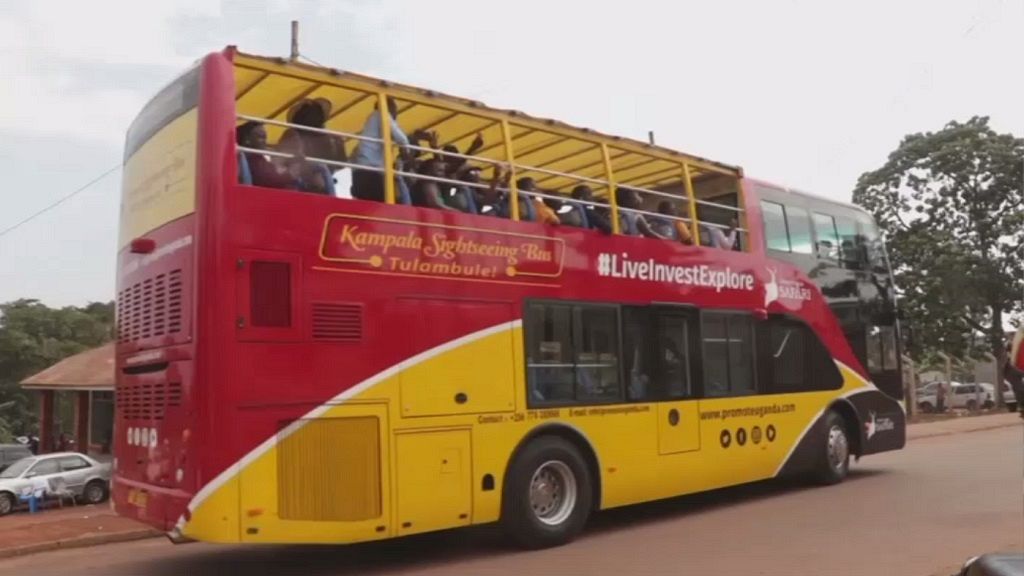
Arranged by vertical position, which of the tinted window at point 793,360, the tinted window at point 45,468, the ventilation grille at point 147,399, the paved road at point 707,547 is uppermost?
the tinted window at point 793,360

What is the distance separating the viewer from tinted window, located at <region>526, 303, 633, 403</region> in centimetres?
842

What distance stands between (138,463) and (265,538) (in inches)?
60.4

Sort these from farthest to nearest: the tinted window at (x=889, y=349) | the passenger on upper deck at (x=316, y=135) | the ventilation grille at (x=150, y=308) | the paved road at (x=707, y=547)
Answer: the tinted window at (x=889, y=349), the paved road at (x=707, y=547), the passenger on upper deck at (x=316, y=135), the ventilation grille at (x=150, y=308)

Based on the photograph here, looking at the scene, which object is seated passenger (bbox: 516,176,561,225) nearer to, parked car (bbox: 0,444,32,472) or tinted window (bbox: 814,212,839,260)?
tinted window (bbox: 814,212,839,260)

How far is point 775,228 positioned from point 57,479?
16659mm

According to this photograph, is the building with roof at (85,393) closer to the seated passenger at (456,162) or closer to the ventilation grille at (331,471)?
the seated passenger at (456,162)

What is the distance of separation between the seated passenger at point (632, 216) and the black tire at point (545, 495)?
2410mm

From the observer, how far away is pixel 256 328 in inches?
263

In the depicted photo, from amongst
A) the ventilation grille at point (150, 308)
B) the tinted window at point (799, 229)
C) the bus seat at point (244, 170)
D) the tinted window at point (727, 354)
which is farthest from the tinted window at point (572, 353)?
the tinted window at point (799, 229)

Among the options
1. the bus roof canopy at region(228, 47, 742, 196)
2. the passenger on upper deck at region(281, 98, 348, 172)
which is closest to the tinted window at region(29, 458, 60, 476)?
the bus roof canopy at region(228, 47, 742, 196)

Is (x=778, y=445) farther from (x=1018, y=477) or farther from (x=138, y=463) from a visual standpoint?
(x=138, y=463)

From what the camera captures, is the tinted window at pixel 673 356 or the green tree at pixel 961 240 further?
the green tree at pixel 961 240

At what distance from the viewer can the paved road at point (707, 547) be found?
7535 mm

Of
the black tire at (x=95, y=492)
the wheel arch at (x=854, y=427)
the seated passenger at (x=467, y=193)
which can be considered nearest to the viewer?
the seated passenger at (x=467, y=193)
